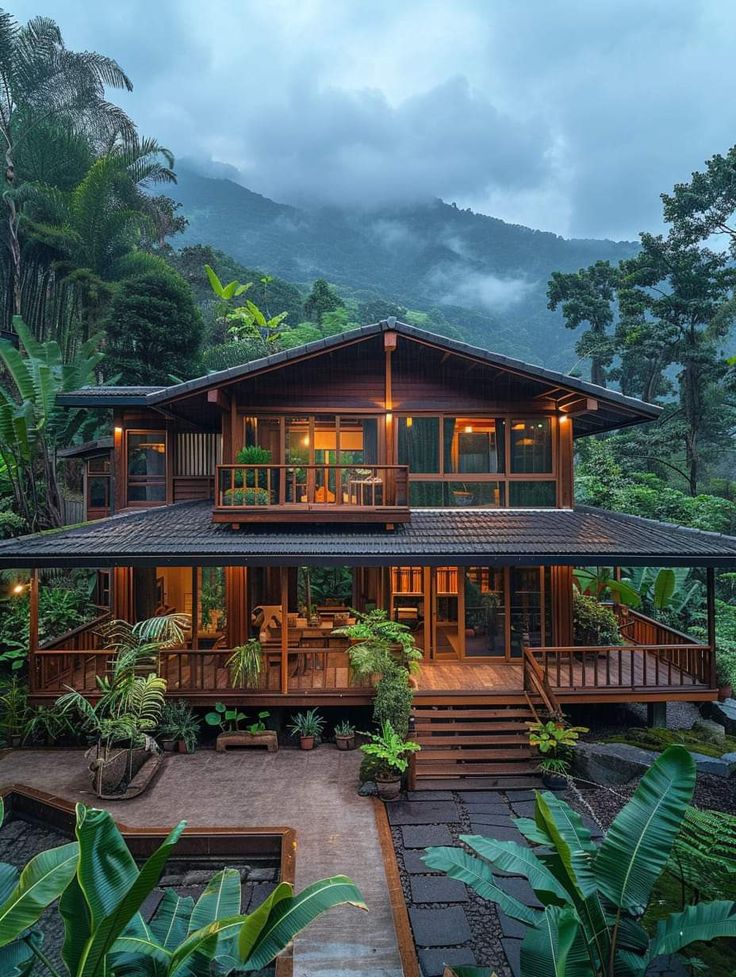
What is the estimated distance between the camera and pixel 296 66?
511 ft

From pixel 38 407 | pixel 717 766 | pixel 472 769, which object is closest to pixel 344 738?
pixel 472 769

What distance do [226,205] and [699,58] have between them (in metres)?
139

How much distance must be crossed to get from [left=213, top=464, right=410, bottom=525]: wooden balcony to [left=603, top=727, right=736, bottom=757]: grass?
17.4ft

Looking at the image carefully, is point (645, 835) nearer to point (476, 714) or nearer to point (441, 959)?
point (441, 959)

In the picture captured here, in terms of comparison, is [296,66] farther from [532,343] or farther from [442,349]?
[442,349]

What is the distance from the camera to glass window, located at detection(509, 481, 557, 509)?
1155 cm

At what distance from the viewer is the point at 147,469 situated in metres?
13.0

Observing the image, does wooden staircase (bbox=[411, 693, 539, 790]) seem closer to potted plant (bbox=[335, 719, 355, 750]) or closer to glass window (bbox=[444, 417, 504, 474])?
potted plant (bbox=[335, 719, 355, 750])

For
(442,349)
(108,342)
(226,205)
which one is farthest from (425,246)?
(442,349)

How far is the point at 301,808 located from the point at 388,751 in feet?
4.46

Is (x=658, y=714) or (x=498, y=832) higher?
(x=658, y=714)

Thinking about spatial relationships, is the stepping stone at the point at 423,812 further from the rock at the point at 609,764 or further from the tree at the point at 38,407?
the tree at the point at 38,407

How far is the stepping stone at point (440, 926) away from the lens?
16.1 ft

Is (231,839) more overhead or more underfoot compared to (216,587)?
more underfoot
